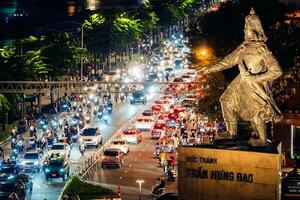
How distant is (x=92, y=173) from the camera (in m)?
54.8

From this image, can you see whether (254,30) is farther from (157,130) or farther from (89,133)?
(157,130)

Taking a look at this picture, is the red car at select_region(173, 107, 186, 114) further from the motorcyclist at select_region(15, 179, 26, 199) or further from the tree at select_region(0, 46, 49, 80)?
the motorcyclist at select_region(15, 179, 26, 199)

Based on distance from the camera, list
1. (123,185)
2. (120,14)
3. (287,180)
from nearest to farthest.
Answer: (287,180) < (123,185) < (120,14)

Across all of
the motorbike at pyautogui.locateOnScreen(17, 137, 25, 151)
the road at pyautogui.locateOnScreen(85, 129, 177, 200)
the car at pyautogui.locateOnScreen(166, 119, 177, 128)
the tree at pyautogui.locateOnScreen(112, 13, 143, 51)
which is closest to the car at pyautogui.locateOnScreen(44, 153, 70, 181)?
the road at pyautogui.locateOnScreen(85, 129, 177, 200)

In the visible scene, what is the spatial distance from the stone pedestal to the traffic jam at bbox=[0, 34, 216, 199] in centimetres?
1695

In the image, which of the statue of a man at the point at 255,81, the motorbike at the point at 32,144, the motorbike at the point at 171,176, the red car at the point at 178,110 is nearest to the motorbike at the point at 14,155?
the motorbike at the point at 32,144

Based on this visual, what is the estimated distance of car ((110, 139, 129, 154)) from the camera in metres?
60.7

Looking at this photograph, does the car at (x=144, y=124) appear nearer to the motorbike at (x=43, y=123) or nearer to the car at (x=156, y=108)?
the motorbike at (x=43, y=123)

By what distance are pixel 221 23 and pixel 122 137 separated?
13886 millimetres

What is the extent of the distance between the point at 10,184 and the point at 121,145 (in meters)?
17.0

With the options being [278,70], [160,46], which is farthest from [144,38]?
[278,70]

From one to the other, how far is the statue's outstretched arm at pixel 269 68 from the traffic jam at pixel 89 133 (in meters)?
17.7

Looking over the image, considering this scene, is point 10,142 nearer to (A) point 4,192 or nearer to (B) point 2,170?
(B) point 2,170

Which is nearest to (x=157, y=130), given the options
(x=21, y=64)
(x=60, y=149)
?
(x=60, y=149)
